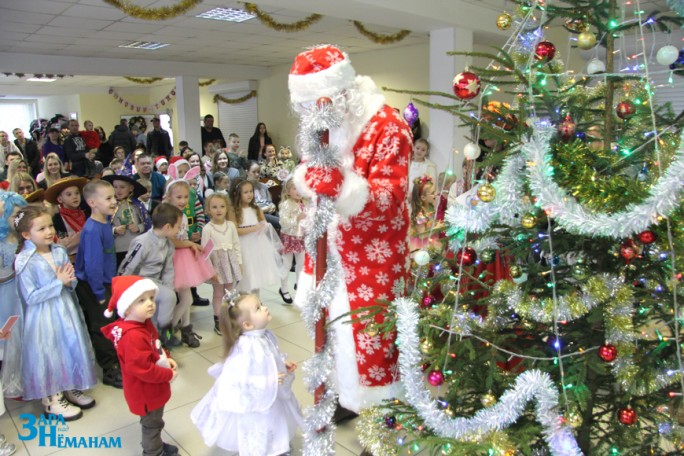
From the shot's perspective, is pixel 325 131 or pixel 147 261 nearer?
pixel 325 131

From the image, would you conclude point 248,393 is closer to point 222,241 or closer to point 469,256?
point 469,256

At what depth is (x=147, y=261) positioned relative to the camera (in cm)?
307

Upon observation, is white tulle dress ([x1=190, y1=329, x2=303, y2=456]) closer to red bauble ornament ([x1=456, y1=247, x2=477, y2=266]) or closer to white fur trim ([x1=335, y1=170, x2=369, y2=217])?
white fur trim ([x1=335, y1=170, x2=369, y2=217])

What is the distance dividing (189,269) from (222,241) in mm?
332

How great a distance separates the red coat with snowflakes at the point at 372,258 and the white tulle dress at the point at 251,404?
0.97 ft

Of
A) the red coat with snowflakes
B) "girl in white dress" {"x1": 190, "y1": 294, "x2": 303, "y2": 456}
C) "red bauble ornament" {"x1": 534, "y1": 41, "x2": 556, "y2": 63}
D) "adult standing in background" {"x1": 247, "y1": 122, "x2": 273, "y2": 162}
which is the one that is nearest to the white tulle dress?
"girl in white dress" {"x1": 190, "y1": 294, "x2": 303, "y2": 456}

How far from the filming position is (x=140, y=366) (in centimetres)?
204

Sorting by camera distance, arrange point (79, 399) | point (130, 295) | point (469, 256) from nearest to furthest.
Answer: point (469, 256), point (130, 295), point (79, 399)

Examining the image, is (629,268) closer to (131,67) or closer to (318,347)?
(318,347)

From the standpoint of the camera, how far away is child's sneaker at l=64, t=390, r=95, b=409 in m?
2.72

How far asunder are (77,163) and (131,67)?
353 cm

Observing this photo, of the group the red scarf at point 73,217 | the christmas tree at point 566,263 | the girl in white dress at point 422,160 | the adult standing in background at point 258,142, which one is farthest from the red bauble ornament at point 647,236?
the adult standing in background at point 258,142

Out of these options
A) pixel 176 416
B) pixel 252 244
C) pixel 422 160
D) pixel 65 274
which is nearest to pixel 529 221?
pixel 176 416

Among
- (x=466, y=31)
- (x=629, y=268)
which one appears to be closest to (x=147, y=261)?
(x=629, y=268)
